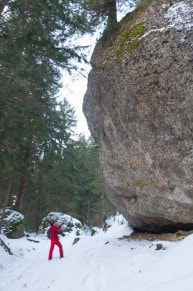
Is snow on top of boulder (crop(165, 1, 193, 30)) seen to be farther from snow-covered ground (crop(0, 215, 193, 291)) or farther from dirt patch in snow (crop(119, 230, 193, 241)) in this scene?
snow-covered ground (crop(0, 215, 193, 291))

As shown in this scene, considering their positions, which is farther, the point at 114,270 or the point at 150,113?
the point at 150,113

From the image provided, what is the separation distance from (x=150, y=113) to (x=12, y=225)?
13.8 m

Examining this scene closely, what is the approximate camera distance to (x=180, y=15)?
38.9ft

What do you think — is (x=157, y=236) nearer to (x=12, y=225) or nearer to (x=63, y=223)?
(x=12, y=225)

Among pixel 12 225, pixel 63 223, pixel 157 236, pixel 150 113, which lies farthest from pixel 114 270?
pixel 63 223

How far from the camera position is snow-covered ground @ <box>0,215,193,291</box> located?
6.30 meters

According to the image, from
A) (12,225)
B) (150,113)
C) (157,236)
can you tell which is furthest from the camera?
(12,225)

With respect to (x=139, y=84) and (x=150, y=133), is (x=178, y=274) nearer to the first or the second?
(x=150, y=133)

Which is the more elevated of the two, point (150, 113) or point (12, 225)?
point (150, 113)

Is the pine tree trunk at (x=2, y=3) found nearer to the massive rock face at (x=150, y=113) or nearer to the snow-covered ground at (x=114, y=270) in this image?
the massive rock face at (x=150, y=113)

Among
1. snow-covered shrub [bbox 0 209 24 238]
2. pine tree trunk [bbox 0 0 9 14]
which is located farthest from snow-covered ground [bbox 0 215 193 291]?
pine tree trunk [bbox 0 0 9 14]

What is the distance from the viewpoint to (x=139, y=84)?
12.4m

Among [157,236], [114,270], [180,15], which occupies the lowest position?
[114,270]

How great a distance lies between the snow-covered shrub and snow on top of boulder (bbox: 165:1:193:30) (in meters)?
15.6
